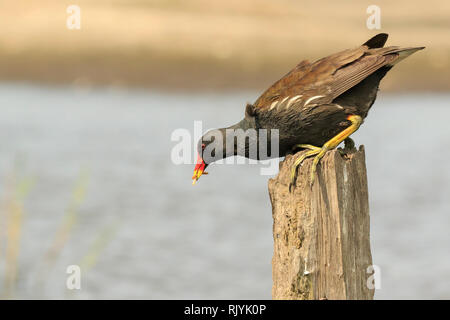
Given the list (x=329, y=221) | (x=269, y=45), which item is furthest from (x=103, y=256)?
(x=269, y=45)

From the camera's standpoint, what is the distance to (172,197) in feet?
57.5

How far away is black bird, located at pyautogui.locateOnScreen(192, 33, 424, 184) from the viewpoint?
284 inches

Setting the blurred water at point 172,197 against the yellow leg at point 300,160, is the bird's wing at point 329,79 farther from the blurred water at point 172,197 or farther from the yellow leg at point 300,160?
the blurred water at point 172,197

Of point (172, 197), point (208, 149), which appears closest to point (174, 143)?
point (172, 197)

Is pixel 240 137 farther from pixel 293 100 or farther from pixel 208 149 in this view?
pixel 293 100

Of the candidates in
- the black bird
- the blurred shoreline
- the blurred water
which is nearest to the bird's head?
the black bird

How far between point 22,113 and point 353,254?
17.5 metres

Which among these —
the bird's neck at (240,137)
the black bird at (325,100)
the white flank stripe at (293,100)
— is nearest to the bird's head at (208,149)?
the bird's neck at (240,137)

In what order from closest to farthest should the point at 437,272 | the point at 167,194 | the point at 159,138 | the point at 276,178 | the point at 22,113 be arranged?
the point at 276,178 < the point at 437,272 < the point at 167,194 < the point at 159,138 < the point at 22,113

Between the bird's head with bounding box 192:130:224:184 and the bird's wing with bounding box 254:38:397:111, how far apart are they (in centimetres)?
59

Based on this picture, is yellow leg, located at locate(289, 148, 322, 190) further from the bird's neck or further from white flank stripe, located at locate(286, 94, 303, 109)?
the bird's neck

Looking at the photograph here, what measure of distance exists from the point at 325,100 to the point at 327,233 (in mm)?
1407
